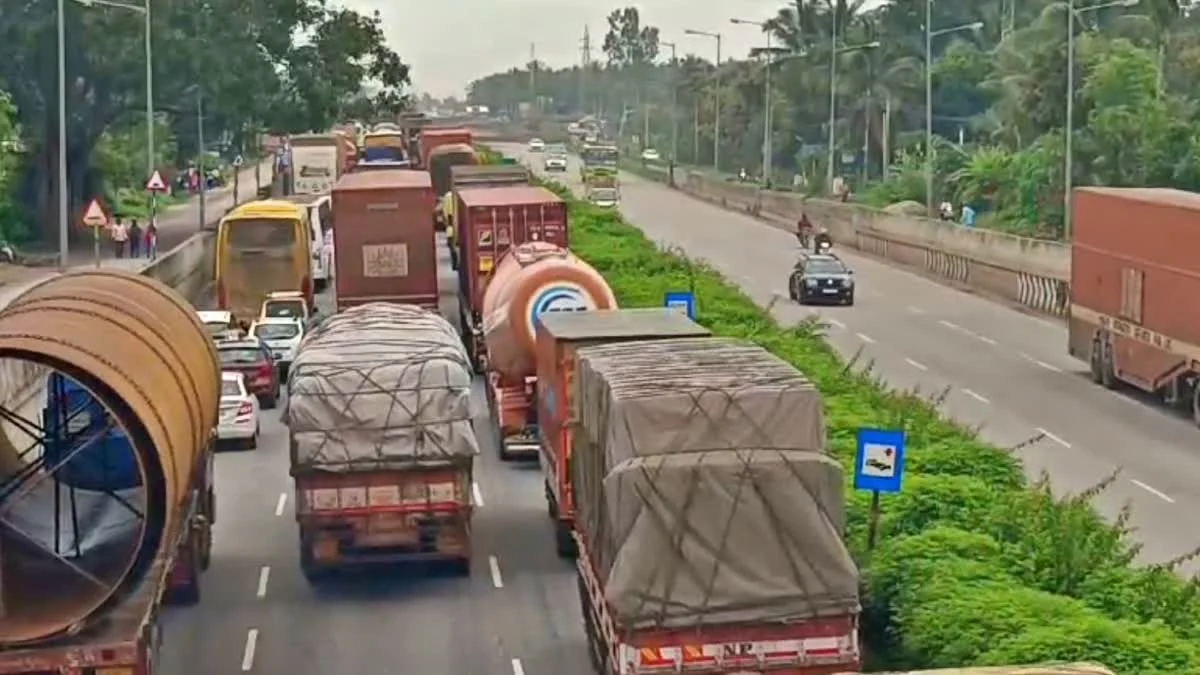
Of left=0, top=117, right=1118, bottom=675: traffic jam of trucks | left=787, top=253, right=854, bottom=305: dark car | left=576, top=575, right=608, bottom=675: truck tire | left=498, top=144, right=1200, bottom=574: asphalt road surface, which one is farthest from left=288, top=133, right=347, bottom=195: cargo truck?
left=576, top=575, right=608, bottom=675: truck tire

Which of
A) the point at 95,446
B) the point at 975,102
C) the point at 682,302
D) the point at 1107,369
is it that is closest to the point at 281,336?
the point at 682,302

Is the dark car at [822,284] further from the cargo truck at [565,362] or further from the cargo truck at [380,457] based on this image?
the cargo truck at [380,457]

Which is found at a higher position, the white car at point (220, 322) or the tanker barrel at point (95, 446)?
the tanker barrel at point (95, 446)

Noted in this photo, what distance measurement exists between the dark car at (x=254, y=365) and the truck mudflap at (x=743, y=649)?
21.4 meters

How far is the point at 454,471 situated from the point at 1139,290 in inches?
691

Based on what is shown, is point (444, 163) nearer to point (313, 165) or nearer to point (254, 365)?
point (313, 165)

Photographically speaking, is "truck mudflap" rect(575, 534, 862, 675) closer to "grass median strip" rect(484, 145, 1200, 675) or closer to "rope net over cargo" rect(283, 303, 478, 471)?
"grass median strip" rect(484, 145, 1200, 675)

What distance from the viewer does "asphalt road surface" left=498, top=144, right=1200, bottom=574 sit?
27500mm

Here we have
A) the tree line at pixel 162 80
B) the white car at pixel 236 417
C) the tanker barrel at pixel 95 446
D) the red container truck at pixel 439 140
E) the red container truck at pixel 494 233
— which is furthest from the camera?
the red container truck at pixel 439 140

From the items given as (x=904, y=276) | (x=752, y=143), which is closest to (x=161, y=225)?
(x=904, y=276)

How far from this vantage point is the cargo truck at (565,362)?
22.6 m

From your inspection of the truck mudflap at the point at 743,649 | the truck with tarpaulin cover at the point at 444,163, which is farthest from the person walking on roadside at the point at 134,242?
the truck mudflap at the point at 743,649

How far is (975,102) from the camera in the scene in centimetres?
11450

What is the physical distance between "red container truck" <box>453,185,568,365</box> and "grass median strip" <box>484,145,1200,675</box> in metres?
15.0
